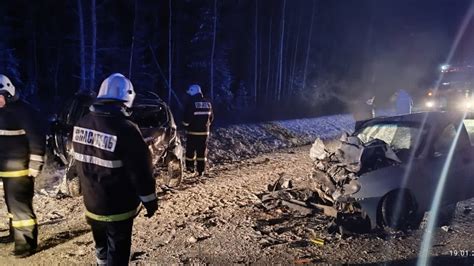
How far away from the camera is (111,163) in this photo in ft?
10.4

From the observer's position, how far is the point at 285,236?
5.16 metres

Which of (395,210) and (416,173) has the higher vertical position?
(416,173)

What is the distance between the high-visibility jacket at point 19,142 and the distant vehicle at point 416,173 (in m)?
3.79

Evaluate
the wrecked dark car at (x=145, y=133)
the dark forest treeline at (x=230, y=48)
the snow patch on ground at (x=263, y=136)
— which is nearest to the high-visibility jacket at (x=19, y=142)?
the wrecked dark car at (x=145, y=133)

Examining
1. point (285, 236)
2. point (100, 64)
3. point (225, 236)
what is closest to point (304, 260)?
point (285, 236)

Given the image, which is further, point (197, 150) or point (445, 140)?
point (197, 150)

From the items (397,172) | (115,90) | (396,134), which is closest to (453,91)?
(396,134)

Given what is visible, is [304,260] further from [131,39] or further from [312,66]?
[312,66]

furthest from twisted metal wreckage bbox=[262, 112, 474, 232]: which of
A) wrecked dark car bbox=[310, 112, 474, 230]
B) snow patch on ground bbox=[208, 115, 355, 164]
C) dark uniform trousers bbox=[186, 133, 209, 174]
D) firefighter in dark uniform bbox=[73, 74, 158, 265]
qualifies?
snow patch on ground bbox=[208, 115, 355, 164]

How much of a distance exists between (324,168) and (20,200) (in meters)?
3.97

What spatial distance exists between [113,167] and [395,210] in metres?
3.83

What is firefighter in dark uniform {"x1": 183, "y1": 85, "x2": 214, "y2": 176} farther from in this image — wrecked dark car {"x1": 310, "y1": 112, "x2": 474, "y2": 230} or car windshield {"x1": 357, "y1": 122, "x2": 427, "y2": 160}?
car windshield {"x1": 357, "y1": 122, "x2": 427, "y2": 160}

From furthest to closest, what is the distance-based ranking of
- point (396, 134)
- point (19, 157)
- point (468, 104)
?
point (468, 104) < point (396, 134) < point (19, 157)

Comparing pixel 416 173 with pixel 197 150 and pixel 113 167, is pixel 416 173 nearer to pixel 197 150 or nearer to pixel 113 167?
pixel 113 167
